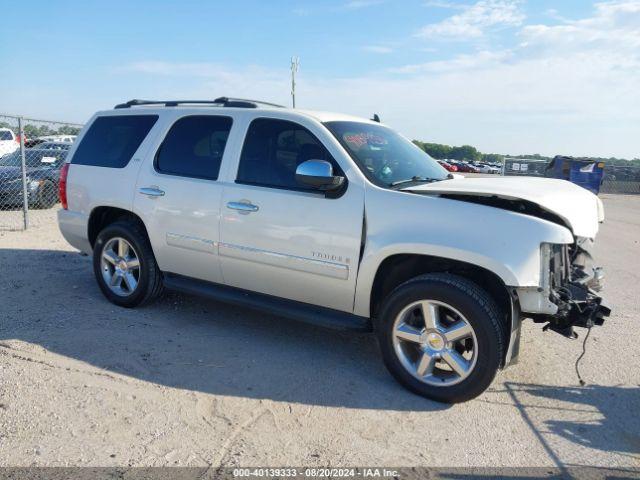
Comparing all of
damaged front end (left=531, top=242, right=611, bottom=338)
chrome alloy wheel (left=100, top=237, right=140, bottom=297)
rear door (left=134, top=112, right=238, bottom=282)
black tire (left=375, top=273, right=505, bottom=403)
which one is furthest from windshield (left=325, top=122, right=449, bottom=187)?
chrome alloy wheel (left=100, top=237, right=140, bottom=297)

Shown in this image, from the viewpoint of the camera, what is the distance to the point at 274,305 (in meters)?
4.41

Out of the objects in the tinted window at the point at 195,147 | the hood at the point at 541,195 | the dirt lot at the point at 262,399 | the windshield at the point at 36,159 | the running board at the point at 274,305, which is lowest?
the dirt lot at the point at 262,399

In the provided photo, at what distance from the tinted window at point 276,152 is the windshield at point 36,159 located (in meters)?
9.36

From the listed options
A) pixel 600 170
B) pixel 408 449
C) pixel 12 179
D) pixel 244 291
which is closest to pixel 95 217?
pixel 244 291

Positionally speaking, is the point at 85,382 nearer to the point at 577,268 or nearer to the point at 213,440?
the point at 213,440

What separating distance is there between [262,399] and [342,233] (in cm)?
130

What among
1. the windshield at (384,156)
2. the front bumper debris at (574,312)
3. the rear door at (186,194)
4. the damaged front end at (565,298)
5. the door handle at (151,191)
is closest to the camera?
the damaged front end at (565,298)

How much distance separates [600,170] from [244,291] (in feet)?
68.4

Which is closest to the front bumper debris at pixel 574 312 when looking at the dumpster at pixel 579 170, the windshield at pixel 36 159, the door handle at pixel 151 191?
the door handle at pixel 151 191

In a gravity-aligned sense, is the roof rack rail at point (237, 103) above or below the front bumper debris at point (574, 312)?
above

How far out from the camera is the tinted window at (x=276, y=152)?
430 centimetres

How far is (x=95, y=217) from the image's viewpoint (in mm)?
5645

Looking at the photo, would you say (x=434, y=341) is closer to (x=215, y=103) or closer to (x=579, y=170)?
(x=215, y=103)

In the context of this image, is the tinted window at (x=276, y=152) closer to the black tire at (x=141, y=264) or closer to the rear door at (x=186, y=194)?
the rear door at (x=186, y=194)
